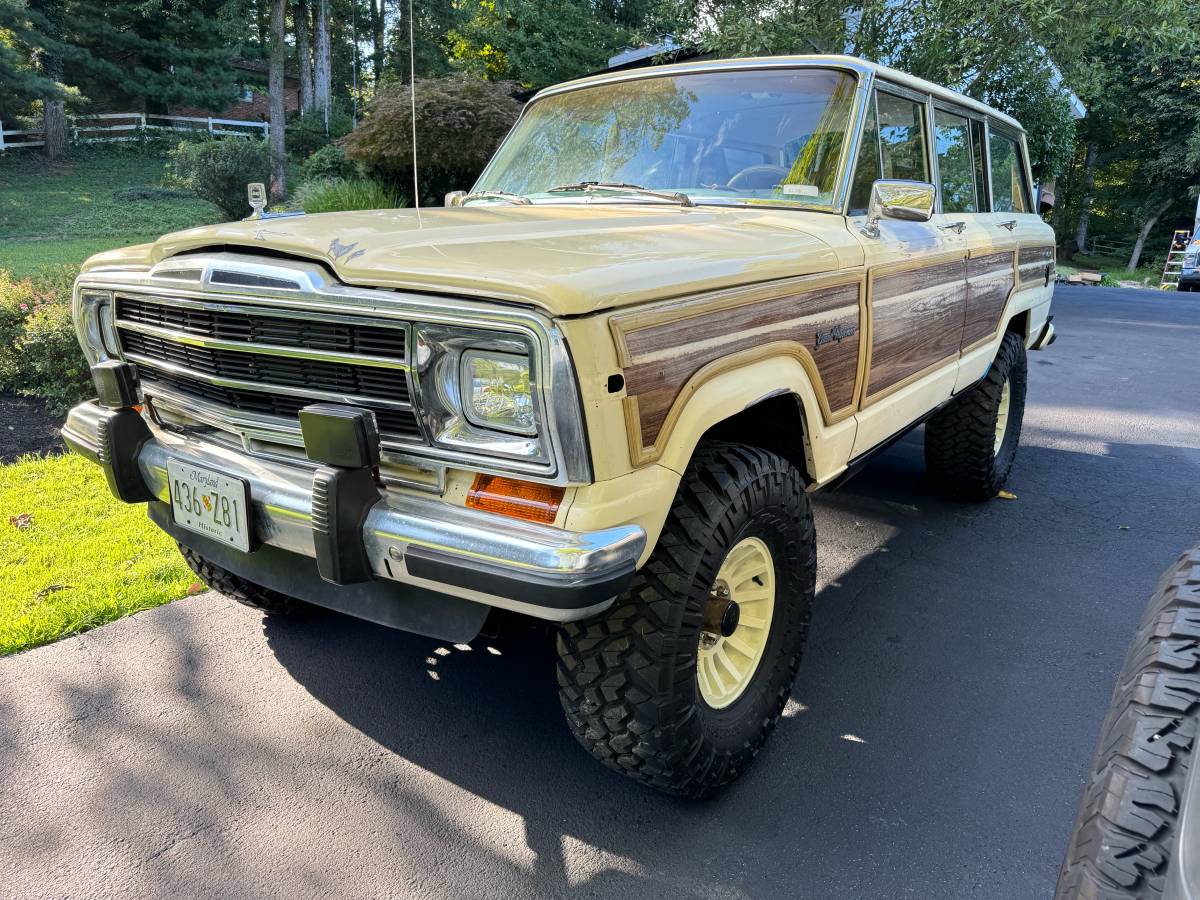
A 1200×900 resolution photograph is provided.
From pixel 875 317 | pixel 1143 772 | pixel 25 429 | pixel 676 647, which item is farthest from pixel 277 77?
pixel 1143 772

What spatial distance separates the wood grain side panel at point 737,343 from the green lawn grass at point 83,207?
11.0 meters

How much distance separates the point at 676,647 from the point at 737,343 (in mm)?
764

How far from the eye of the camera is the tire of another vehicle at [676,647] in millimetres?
1996

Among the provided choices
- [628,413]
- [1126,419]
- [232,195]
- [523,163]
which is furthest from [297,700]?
[232,195]

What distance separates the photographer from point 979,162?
4.18 metres

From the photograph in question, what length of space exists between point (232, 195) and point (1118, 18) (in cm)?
1489

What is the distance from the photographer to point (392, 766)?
2439mm

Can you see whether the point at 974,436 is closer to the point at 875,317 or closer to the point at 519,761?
the point at 875,317

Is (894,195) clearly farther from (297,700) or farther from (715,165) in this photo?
(297,700)

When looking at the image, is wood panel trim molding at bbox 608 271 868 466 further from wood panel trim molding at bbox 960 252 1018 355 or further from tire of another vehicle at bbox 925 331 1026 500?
tire of another vehicle at bbox 925 331 1026 500

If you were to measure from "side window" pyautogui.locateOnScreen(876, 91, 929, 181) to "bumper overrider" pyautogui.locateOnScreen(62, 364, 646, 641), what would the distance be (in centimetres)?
211

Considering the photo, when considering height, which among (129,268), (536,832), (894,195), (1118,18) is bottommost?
(536,832)

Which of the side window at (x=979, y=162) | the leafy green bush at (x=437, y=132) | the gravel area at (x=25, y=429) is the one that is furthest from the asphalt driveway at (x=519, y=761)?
the leafy green bush at (x=437, y=132)

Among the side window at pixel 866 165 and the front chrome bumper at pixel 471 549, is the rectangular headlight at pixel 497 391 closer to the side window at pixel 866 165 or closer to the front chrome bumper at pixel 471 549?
the front chrome bumper at pixel 471 549
